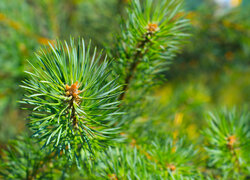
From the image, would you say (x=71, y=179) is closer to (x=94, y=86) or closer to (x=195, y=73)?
(x=94, y=86)

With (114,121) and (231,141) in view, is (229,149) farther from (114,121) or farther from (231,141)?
(114,121)

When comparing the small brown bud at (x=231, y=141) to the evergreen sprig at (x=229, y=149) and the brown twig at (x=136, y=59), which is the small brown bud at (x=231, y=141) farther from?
the brown twig at (x=136, y=59)

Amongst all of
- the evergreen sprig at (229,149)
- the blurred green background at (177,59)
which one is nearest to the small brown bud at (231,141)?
the evergreen sprig at (229,149)

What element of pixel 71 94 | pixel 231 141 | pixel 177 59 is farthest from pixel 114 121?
pixel 177 59

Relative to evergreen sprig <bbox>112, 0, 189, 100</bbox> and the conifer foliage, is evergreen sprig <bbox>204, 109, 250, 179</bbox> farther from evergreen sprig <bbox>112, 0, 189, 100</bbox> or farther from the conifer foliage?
evergreen sprig <bbox>112, 0, 189, 100</bbox>

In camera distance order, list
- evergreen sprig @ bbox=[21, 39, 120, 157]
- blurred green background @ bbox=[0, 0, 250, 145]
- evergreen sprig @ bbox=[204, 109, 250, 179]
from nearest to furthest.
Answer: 1. evergreen sprig @ bbox=[21, 39, 120, 157]
2. evergreen sprig @ bbox=[204, 109, 250, 179]
3. blurred green background @ bbox=[0, 0, 250, 145]

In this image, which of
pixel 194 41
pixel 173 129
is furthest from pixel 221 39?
pixel 173 129

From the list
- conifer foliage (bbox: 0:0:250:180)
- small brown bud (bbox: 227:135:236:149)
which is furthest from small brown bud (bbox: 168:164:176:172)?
small brown bud (bbox: 227:135:236:149)

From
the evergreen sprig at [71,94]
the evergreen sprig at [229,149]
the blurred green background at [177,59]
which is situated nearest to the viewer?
the evergreen sprig at [71,94]
